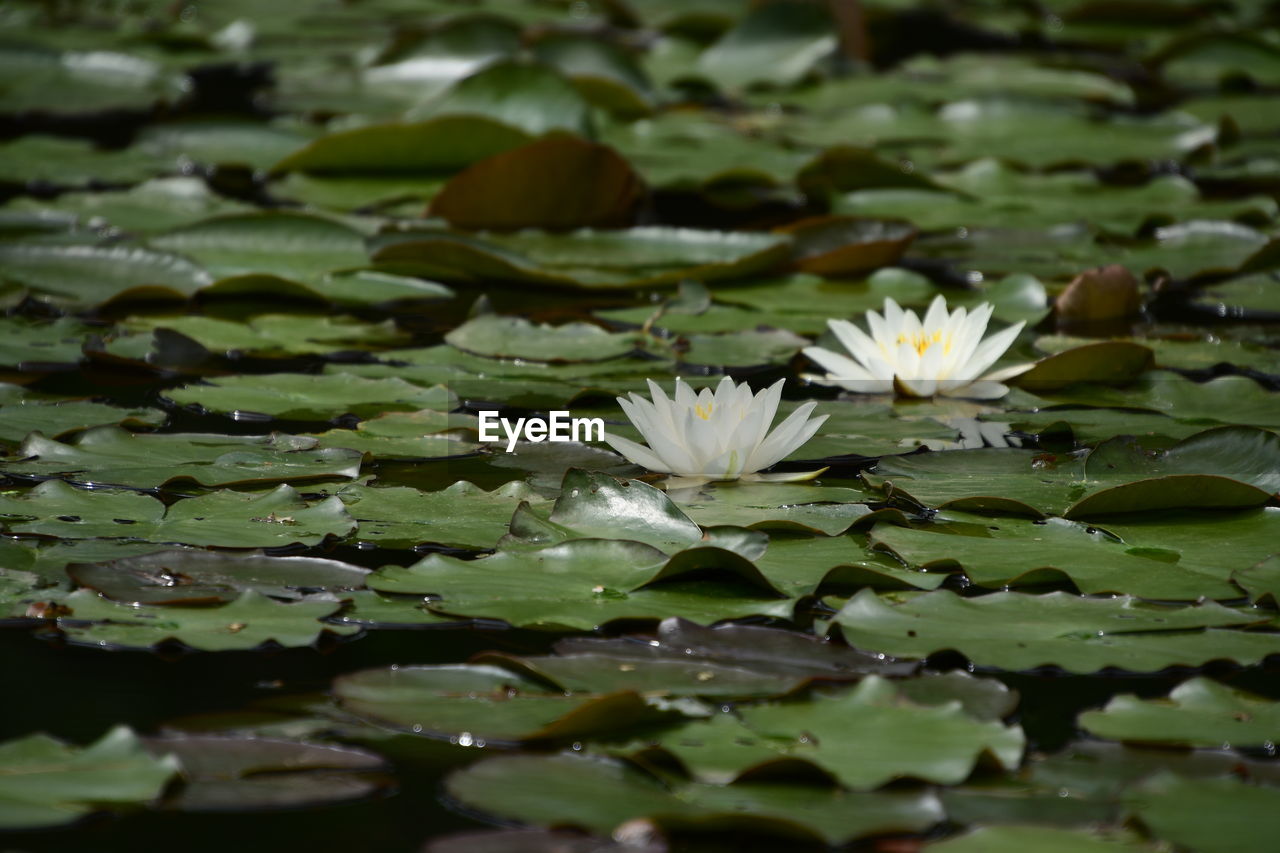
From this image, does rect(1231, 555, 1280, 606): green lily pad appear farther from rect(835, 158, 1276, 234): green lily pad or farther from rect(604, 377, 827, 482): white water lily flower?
rect(835, 158, 1276, 234): green lily pad

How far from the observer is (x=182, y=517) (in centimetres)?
164

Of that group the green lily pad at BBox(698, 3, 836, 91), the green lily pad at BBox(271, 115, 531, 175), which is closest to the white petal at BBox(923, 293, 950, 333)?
the green lily pad at BBox(271, 115, 531, 175)

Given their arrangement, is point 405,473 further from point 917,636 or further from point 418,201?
point 418,201

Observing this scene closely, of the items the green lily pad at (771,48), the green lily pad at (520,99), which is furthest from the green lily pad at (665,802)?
the green lily pad at (771,48)

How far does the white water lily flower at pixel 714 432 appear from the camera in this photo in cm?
173

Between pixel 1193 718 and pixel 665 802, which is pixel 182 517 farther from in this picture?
pixel 1193 718

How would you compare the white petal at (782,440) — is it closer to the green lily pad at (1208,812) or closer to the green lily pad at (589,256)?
the green lily pad at (1208,812)

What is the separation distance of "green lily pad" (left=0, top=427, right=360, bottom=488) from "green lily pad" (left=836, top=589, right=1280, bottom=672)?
29.0 inches

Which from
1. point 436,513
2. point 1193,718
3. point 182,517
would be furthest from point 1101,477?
point 182,517

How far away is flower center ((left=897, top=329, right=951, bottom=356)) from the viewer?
6.98ft

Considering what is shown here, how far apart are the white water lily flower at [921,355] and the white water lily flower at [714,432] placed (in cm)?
37

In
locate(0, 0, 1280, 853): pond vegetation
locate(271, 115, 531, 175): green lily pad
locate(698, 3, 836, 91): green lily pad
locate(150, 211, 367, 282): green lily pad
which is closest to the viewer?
locate(0, 0, 1280, 853): pond vegetation

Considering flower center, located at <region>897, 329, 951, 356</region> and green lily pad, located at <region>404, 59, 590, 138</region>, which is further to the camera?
green lily pad, located at <region>404, 59, 590, 138</region>

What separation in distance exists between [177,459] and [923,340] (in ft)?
3.57
